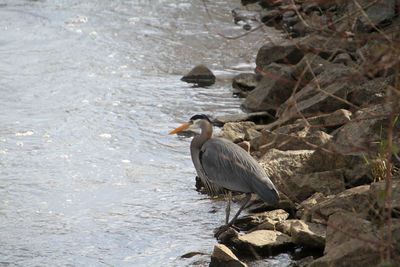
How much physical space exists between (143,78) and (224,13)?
5259mm

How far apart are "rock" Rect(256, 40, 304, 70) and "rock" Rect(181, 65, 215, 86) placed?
3.17 ft

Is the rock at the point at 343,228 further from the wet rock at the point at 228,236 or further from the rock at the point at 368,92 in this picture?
the rock at the point at 368,92

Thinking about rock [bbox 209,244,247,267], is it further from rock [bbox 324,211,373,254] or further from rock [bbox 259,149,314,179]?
rock [bbox 259,149,314,179]

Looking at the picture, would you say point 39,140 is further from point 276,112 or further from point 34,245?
point 276,112

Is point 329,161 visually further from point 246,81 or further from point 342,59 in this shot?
point 246,81

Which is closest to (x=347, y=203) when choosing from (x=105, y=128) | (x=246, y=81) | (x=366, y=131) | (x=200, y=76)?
(x=366, y=131)

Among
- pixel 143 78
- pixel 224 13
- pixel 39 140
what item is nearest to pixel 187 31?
pixel 224 13

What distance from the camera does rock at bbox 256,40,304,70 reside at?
383 inches

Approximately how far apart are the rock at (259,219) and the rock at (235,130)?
1871 millimetres

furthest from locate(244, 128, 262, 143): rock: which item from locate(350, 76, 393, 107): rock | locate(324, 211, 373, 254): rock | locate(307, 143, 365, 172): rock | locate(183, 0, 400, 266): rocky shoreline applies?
locate(324, 211, 373, 254): rock

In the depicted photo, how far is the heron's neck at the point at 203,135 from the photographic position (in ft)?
21.0

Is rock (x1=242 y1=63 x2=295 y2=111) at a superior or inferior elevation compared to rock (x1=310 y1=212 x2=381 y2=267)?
inferior

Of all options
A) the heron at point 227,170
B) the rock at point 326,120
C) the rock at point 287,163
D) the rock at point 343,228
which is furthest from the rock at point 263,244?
the rock at point 326,120

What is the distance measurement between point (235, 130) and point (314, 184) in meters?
2.35
